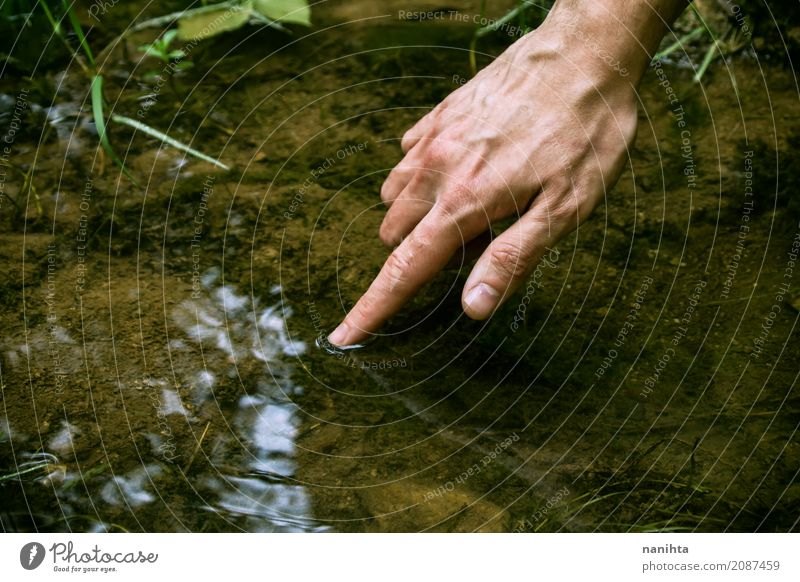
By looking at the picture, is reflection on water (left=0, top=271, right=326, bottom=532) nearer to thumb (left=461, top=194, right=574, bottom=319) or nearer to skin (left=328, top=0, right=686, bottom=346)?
skin (left=328, top=0, right=686, bottom=346)

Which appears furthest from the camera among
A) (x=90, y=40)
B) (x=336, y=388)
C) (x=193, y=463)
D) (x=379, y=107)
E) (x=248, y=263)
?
(x=90, y=40)

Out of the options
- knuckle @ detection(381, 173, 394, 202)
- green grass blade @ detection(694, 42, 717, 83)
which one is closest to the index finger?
knuckle @ detection(381, 173, 394, 202)

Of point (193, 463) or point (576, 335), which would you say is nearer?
point (193, 463)

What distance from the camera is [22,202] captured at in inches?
50.6

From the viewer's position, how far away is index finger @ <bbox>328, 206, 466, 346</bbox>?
1.00 meters

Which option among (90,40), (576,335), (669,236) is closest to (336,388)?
(576,335)

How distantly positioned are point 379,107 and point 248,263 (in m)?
0.47

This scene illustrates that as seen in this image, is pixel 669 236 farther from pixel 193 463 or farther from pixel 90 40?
pixel 90 40

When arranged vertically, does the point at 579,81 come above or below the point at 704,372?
above

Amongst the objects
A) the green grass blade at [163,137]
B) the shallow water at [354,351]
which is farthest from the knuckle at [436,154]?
the green grass blade at [163,137]

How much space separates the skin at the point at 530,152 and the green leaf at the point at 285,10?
69 cm

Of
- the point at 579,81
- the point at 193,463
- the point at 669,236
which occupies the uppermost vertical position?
the point at 579,81

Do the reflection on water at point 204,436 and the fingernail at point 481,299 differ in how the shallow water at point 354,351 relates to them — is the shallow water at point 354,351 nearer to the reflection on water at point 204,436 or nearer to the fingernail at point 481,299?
the reflection on water at point 204,436

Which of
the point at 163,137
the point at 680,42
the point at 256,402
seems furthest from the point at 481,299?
the point at 680,42
